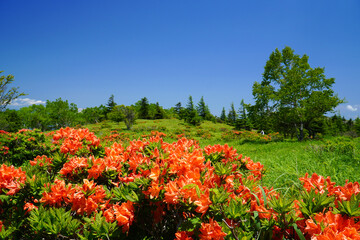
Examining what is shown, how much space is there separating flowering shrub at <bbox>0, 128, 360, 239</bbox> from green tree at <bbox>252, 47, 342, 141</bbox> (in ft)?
49.0

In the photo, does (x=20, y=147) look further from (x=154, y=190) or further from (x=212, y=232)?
(x=212, y=232)

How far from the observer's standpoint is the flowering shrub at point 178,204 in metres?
1.02

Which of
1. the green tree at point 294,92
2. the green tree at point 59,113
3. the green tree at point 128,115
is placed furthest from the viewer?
the green tree at point 59,113

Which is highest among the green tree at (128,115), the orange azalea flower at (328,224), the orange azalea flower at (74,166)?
the green tree at (128,115)

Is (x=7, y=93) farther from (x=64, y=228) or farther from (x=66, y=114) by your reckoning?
(x=66, y=114)

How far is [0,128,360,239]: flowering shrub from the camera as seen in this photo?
3.34ft

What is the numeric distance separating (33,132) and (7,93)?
7099 millimetres

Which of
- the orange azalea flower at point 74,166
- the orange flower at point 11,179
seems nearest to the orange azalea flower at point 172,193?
the orange azalea flower at point 74,166

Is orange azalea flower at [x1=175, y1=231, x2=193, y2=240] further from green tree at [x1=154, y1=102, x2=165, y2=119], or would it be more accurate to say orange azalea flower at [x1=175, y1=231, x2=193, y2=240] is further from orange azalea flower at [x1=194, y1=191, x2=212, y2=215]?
green tree at [x1=154, y1=102, x2=165, y2=119]

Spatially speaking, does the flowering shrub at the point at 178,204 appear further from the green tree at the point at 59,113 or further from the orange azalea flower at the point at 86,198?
the green tree at the point at 59,113

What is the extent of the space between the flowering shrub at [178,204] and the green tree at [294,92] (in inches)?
588

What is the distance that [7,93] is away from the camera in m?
12.1

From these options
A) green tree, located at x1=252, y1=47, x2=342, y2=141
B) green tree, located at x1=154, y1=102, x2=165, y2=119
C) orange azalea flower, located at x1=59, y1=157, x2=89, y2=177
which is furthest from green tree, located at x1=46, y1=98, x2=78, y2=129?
orange azalea flower, located at x1=59, y1=157, x2=89, y2=177

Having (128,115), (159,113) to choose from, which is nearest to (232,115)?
(159,113)
